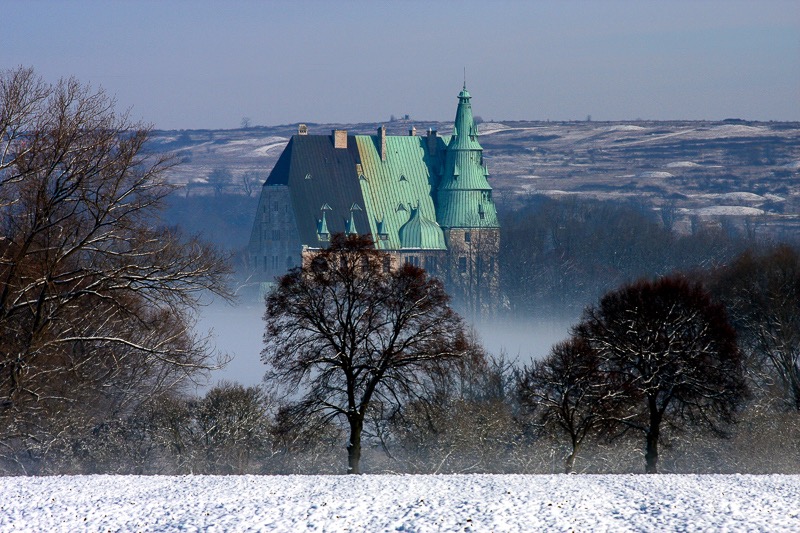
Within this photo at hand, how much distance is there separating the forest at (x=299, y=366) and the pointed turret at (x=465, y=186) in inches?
4509

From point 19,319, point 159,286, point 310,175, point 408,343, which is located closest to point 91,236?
point 159,286

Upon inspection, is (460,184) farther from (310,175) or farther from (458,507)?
(458,507)

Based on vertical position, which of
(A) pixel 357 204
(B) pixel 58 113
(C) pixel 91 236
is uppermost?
(B) pixel 58 113

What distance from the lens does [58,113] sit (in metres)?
35.3

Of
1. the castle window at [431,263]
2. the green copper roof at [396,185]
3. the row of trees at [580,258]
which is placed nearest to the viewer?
the row of trees at [580,258]

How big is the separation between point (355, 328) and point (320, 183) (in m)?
129

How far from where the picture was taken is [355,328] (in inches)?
1780

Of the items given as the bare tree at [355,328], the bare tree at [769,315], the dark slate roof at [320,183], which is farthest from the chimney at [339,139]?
the bare tree at [355,328]

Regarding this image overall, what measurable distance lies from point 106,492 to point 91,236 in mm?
7836

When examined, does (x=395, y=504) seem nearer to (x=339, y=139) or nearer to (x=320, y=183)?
(x=320, y=183)

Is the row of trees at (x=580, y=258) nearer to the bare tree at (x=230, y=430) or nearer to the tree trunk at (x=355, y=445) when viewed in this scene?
the bare tree at (x=230, y=430)

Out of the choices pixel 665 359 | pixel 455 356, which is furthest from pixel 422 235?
pixel 455 356

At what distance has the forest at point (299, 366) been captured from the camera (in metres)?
35.7

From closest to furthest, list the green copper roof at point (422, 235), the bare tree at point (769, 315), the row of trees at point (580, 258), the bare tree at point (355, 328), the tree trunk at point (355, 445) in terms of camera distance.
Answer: the tree trunk at point (355, 445) < the bare tree at point (355, 328) < the bare tree at point (769, 315) < the row of trees at point (580, 258) < the green copper roof at point (422, 235)
